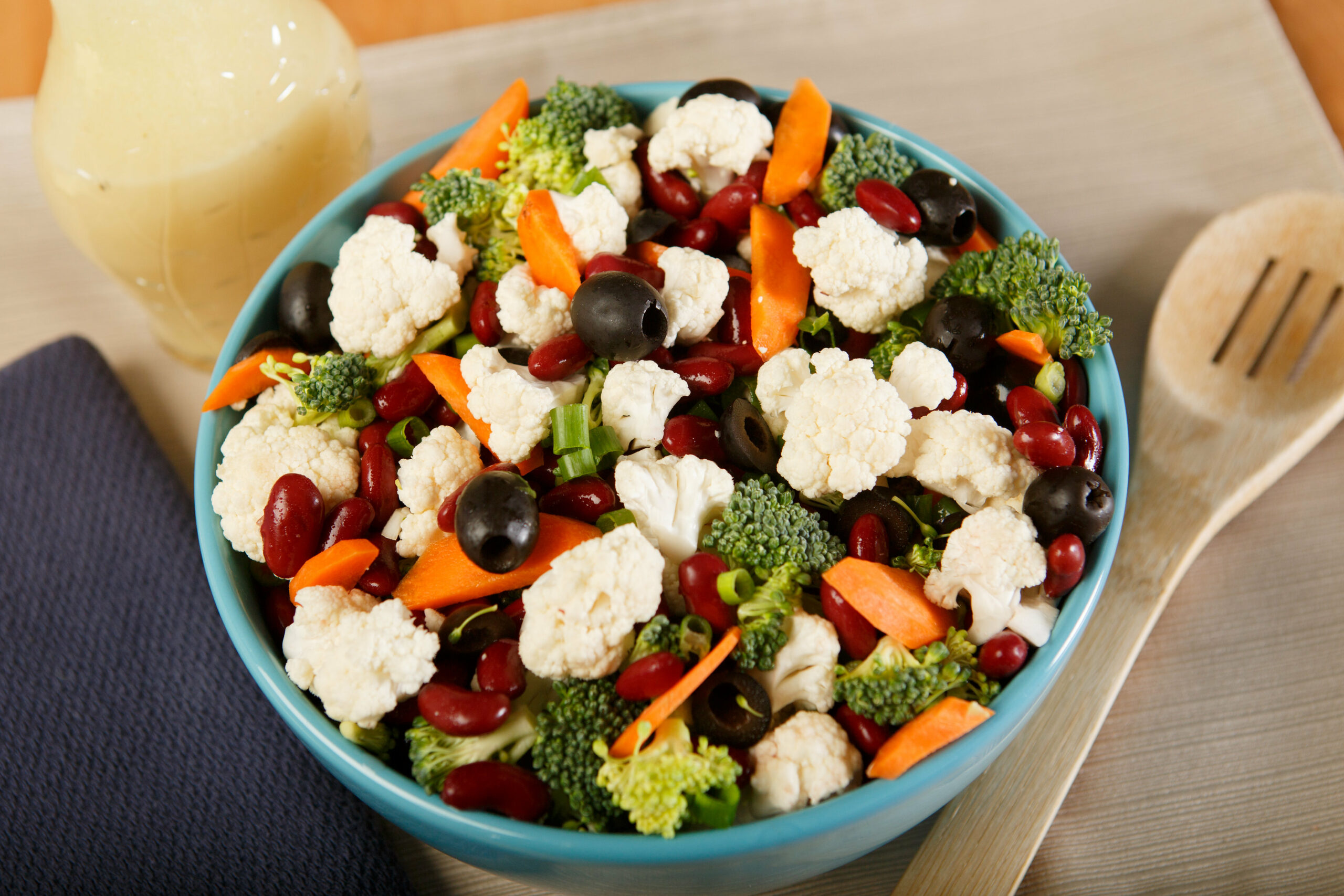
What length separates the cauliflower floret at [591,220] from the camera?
5.05 ft

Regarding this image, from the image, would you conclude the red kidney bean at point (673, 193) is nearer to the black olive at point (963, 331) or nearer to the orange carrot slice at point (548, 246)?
the orange carrot slice at point (548, 246)

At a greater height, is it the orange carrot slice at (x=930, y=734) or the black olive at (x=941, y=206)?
the black olive at (x=941, y=206)

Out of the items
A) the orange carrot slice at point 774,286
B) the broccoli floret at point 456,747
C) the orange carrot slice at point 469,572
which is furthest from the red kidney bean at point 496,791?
the orange carrot slice at point 774,286

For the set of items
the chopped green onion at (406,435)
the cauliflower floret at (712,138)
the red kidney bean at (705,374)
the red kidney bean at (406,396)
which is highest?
the cauliflower floret at (712,138)

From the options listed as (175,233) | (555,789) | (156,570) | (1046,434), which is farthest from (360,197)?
(1046,434)

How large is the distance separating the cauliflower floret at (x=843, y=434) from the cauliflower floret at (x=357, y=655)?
0.58 m

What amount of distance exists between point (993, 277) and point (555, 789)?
103cm

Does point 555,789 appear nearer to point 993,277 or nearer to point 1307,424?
point 993,277

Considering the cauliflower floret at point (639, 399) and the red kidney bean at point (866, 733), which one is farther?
the cauliflower floret at point (639, 399)

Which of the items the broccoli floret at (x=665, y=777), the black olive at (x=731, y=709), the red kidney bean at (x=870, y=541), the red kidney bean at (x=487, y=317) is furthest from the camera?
the red kidney bean at (x=487, y=317)

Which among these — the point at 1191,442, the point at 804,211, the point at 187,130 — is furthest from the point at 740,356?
the point at 187,130

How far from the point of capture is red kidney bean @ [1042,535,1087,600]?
125cm

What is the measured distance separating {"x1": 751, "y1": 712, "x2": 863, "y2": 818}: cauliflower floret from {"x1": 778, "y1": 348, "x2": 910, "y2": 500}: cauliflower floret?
0.34 meters

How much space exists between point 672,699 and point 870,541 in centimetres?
37
